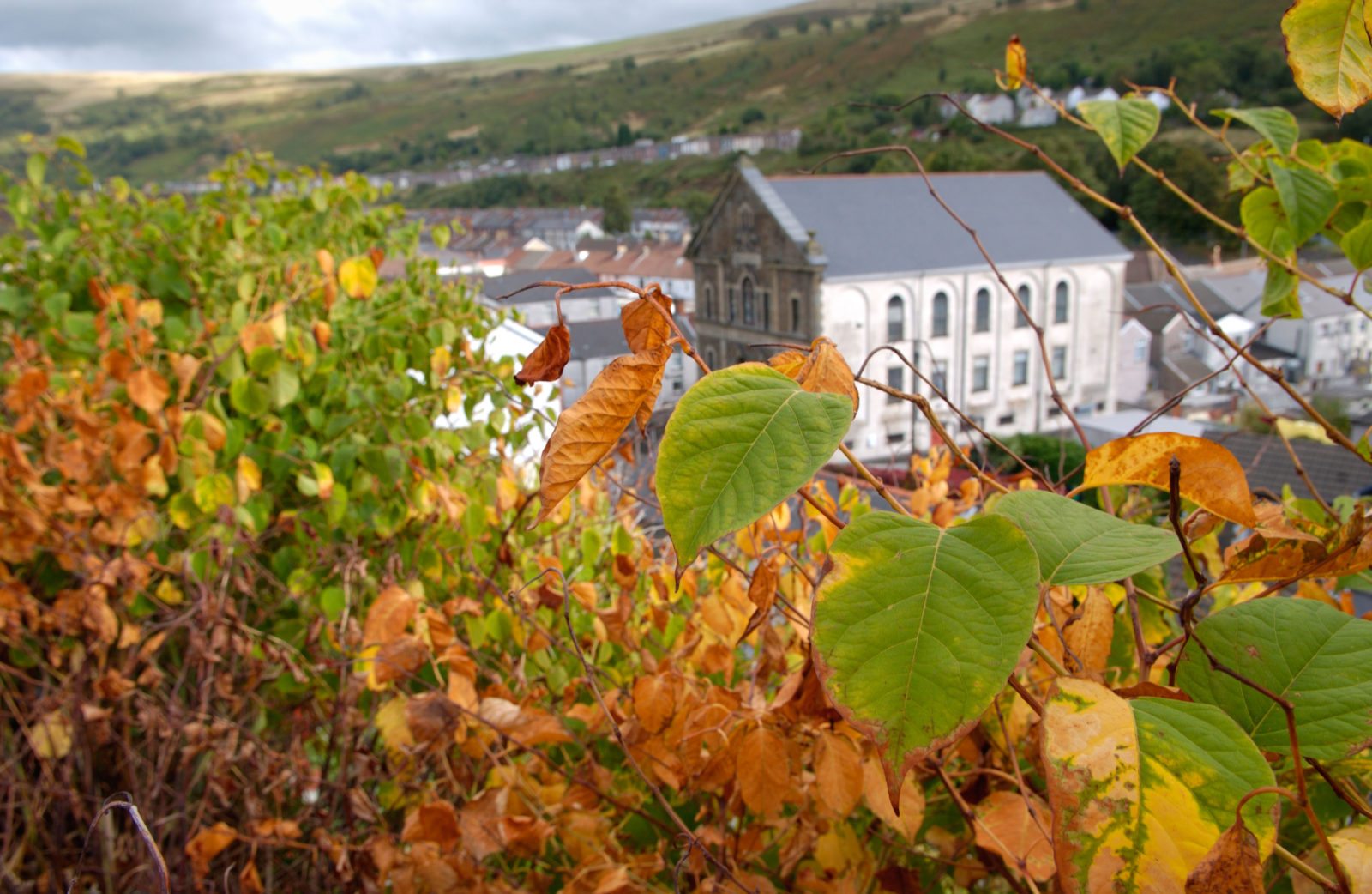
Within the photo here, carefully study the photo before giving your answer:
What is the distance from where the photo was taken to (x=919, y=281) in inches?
519

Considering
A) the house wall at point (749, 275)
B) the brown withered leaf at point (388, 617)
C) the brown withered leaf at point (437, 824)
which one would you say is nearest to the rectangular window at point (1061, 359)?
the house wall at point (749, 275)

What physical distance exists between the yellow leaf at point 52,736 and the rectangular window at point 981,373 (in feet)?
41.5

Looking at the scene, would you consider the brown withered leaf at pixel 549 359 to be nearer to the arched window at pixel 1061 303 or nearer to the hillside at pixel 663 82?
the arched window at pixel 1061 303

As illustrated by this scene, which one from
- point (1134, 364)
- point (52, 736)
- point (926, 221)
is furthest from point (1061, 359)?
point (52, 736)

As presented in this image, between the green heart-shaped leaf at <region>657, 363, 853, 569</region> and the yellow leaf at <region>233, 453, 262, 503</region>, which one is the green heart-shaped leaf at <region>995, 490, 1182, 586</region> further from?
the yellow leaf at <region>233, 453, 262, 503</region>

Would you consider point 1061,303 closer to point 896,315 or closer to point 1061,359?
point 1061,359

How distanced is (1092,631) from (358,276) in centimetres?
171

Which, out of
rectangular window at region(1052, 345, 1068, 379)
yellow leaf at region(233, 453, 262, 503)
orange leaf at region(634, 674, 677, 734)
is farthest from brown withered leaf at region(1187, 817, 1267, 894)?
rectangular window at region(1052, 345, 1068, 379)

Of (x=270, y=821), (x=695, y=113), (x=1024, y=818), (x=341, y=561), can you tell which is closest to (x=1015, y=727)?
(x=1024, y=818)

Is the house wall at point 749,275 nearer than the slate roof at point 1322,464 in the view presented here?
No

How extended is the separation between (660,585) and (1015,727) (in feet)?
1.79

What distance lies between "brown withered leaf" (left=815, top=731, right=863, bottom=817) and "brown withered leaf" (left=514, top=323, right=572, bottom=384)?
0.37 m

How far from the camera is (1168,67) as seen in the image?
988 inches

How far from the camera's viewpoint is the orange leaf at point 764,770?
69cm
